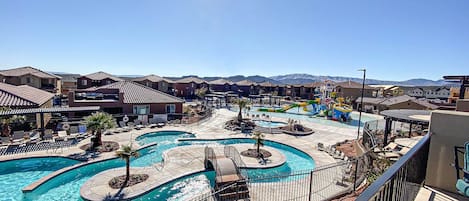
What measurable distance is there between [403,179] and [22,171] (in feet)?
63.5

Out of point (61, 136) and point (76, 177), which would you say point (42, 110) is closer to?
point (61, 136)

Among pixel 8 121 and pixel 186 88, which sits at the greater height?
pixel 186 88

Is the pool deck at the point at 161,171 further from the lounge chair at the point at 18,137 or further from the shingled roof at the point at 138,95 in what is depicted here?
the shingled roof at the point at 138,95

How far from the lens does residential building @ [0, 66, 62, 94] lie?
37219 mm

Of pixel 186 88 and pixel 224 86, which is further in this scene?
pixel 224 86

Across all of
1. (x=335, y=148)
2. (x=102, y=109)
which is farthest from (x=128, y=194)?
(x=102, y=109)

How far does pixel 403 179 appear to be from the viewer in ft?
10.5

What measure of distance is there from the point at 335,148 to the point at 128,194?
15933mm

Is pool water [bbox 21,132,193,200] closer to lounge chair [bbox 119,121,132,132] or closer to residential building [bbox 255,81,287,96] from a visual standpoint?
lounge chair [bbox 119,121,132,132]

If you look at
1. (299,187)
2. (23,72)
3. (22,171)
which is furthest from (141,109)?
(23,72)

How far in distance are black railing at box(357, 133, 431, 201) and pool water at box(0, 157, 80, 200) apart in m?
15.3

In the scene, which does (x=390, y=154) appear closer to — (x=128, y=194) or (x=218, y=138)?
(x=128, y=194)

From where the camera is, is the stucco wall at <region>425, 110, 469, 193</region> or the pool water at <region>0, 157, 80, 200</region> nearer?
the stucco wall at <region>425, 110, 469, 193</region>


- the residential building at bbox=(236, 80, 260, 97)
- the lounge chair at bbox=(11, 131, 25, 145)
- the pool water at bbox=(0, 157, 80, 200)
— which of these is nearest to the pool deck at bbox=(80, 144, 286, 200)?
the pool water at bbox=(0, 157, 80, 200)
